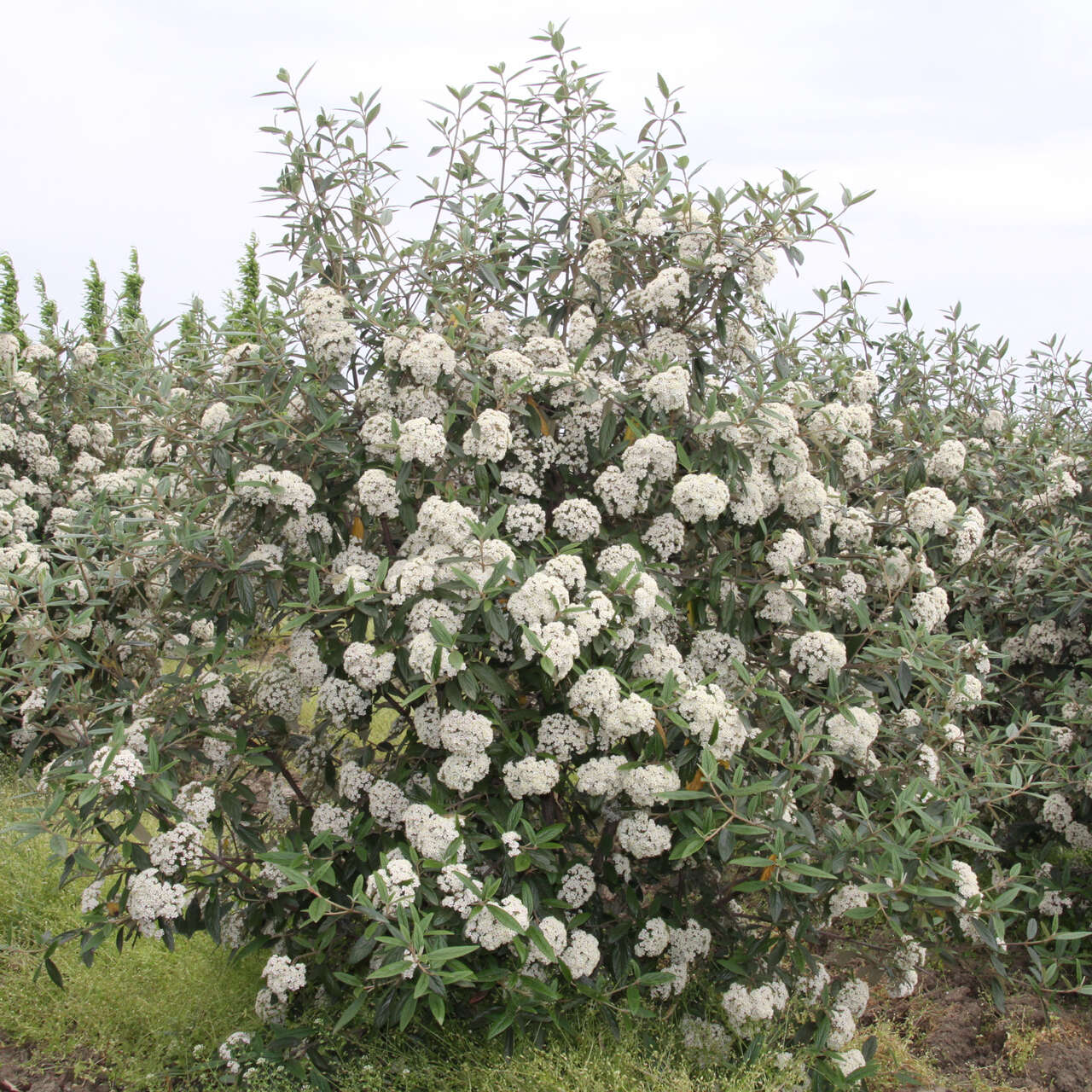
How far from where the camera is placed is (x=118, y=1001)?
4.20 m

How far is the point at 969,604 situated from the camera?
5391mm

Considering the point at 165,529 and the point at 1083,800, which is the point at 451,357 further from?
the point at 1083,800

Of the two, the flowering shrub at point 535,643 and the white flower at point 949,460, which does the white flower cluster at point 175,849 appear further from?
the white flower at point 949,460

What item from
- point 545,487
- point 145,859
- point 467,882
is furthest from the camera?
point 545,487

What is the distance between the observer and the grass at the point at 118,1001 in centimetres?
393

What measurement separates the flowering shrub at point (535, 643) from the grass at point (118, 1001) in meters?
0.39

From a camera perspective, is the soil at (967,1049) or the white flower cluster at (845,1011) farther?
the soil at (967,1049)

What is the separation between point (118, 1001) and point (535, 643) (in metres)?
2.75

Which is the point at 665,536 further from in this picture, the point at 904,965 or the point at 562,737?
the point at 904,965

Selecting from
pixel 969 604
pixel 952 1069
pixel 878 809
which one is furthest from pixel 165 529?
pixel 969 604

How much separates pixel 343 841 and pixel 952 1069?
2.63m

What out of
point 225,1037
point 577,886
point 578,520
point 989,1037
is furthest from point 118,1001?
point 989,1037

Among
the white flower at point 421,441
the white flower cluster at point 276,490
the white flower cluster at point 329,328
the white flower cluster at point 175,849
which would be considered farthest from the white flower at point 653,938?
Result: the white flower cluster at point 329,328

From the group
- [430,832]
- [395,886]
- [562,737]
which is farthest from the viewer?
[562,737]
